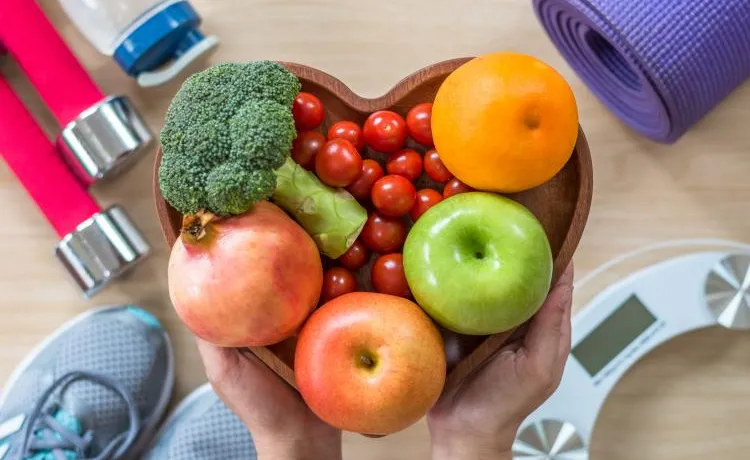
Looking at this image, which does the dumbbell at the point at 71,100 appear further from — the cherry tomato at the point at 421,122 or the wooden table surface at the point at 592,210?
the cherry tomato at the point at 421,122

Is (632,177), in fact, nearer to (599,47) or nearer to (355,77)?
(599,47)

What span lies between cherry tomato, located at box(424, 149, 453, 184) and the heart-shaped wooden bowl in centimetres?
6

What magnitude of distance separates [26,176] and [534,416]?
75cm

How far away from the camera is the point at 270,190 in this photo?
1.78ft

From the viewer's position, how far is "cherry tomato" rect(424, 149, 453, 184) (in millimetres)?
626

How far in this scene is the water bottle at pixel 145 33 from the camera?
811mm

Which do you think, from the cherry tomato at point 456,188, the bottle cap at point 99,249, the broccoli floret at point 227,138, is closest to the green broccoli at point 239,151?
the broccoli floret at point 227,138

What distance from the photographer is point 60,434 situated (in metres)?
0.92

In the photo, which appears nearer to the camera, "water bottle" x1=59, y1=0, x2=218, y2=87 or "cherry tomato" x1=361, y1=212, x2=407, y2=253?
"cherry tomato" x1=361, y1=212, x2=407, y2=253

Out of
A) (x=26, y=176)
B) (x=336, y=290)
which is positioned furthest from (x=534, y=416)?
(x=26, y=176)

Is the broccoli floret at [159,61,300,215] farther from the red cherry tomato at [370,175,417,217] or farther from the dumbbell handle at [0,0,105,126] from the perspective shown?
the dumbbell handle at [0,0,105,126]

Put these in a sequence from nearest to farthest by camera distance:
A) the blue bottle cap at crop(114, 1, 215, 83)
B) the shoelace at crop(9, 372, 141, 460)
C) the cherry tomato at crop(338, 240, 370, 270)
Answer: the cherry tomato at crop(338, 240, 370, 270), the blue bottle cap at crop(114, 1, 215, 83), the shoelace at crop(9, 372, 141, 460)

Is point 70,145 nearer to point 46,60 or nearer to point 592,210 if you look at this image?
point 46,60

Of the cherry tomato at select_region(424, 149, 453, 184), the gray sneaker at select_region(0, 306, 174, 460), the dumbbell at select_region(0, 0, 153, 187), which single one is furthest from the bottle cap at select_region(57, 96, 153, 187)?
the cherry tomato at select_region(424, 149, 453, 184)
